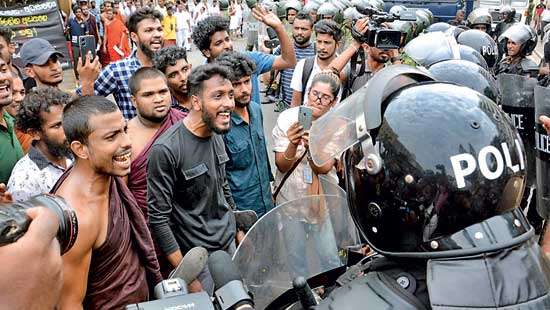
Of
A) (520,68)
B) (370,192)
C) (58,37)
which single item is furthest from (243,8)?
(370,192)

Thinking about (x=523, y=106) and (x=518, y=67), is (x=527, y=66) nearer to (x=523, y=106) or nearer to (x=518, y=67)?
(x=518, y=67)

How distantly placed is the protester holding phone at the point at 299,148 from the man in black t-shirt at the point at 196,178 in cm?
42

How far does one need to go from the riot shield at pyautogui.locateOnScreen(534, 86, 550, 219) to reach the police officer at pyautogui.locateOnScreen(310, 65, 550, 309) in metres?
2.40

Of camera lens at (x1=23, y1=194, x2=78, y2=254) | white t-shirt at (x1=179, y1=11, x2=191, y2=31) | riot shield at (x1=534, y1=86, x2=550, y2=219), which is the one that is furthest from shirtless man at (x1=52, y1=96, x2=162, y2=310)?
white t-shirt at (x1=179, y1=11, x2=191, y2=31)

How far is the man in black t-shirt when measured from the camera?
108 inches

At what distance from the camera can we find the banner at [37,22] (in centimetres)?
1099

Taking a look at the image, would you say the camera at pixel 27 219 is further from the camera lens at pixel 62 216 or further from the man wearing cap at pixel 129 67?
the man wearing cap at pixel 129 67

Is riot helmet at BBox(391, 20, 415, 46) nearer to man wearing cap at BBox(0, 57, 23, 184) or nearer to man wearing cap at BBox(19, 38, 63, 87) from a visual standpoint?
man wearing cap at BBox(19, 38, 63, 87)

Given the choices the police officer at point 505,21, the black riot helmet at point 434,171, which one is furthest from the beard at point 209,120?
the police officer at point 505,21

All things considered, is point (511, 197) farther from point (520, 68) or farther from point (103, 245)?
point (520, 68)

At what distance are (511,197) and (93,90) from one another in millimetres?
3376

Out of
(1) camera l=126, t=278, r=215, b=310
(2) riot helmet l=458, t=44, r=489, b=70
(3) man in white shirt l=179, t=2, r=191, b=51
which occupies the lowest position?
(3) man in white shirt l=179, t=2, r=191, b=51

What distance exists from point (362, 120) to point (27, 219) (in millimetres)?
882

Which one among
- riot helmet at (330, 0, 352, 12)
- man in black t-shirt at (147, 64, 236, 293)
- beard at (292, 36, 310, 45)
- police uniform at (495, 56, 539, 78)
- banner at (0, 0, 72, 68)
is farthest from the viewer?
riot helmet at (330, 0, 352, 12)
